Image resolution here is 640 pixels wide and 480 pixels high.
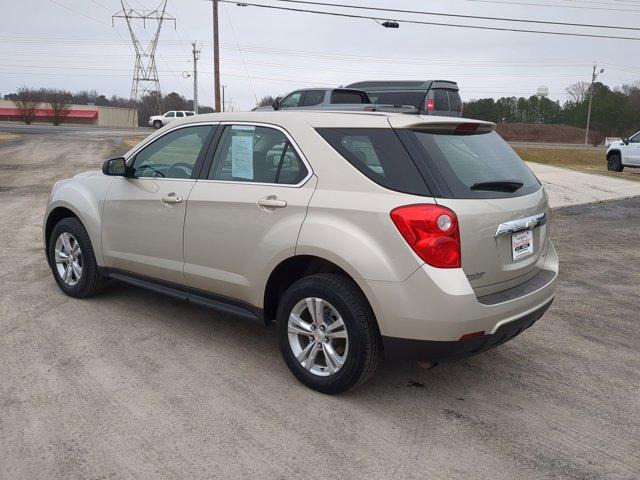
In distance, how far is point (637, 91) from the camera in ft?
283

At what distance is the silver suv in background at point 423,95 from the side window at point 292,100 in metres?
2.33

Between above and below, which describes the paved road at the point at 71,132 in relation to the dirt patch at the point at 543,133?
below

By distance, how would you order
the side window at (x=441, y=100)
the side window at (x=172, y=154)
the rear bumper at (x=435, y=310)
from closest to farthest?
1. the rear bumper at (x=435, y=310)
2. the side window at (x=172, y=154)
3. the side window at (x=441, y=100)

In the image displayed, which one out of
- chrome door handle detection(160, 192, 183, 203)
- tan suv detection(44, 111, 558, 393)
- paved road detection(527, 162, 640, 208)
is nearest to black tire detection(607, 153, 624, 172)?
paved road detection(527, 162, 640, 208)

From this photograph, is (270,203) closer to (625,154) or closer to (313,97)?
(313,97)

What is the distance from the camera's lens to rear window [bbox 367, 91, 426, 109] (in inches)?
696

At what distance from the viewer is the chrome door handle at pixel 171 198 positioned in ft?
14.4

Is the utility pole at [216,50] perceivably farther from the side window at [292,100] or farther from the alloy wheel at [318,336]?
the alloy wheel at [318,336]

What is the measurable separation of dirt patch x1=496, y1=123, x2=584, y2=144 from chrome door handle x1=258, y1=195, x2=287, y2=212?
78.4 metres

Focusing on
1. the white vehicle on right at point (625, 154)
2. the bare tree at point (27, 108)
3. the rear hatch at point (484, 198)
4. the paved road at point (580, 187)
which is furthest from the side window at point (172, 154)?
the bare tree at point (27, 108)

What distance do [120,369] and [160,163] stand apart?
1.70 metres

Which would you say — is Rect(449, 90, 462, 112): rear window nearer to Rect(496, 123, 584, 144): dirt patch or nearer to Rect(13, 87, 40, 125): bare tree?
Rect(13, 87, 40, 125): bare tree

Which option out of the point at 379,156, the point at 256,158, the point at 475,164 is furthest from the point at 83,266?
the point at 475,164

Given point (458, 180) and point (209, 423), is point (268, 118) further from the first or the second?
point (209, 423)
